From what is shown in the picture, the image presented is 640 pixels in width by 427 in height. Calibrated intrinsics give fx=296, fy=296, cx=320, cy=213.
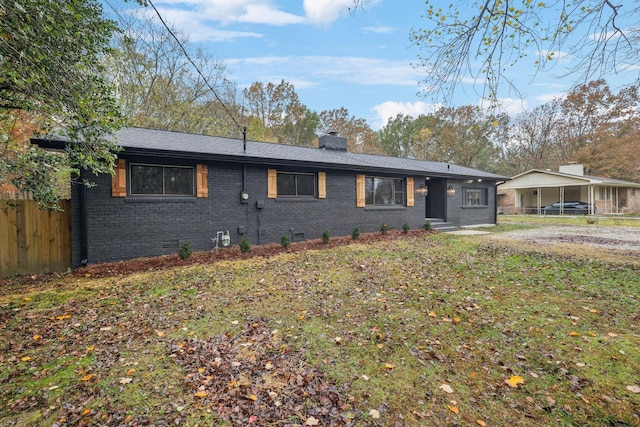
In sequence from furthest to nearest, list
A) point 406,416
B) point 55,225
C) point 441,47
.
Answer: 1. point 55,225
2. point 441,47
3. point 406,416

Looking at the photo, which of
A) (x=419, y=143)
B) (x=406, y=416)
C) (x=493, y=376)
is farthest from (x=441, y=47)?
(x=419, y=143)

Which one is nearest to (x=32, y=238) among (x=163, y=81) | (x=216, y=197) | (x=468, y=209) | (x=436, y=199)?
(x=216, y=197)

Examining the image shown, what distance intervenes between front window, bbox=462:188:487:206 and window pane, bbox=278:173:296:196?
32.5 feet

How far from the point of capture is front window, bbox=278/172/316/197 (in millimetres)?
9516

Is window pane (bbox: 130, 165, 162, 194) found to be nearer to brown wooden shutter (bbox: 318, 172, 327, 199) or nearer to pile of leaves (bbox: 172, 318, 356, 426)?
Result: brown wooden shutter (bbox: 318, 172, 327, 199)

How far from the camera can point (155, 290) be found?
16.7 ft

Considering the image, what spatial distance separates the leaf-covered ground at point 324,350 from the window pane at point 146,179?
2.53m

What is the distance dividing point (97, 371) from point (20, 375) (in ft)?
2.21

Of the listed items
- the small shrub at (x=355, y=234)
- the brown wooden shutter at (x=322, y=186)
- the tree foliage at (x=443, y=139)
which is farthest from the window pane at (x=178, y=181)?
the tree foliage at (x=443, y=139)

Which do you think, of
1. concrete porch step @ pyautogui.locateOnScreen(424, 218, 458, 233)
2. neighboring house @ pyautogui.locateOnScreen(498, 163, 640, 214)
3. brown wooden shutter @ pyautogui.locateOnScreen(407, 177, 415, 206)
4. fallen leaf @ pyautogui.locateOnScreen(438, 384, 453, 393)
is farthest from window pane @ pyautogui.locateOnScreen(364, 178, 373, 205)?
neighboring house @ pyautogui.locateOnScreen(498, 163, 640, 214)

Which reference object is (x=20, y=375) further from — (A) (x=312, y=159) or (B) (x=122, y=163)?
(A) (x=312, y=159)

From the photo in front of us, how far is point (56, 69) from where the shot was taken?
363 cm

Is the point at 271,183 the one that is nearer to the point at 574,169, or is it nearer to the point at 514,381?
the point at 514,381

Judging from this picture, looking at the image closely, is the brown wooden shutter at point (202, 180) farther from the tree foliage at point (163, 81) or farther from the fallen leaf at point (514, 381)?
the tree foliage at point (163, 81)
